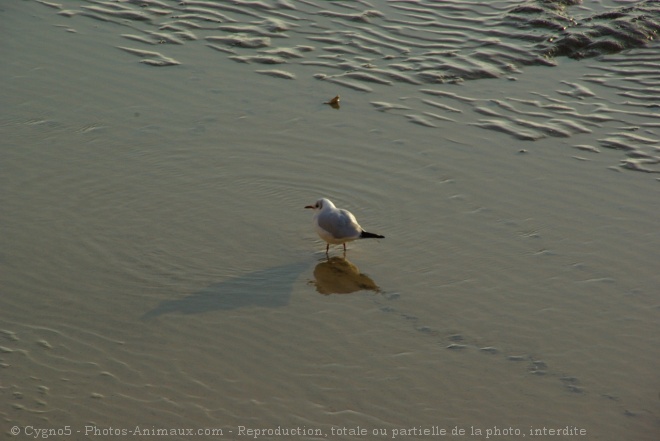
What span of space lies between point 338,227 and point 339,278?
445 millimetres

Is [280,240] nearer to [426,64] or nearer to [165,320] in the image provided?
[165,320]

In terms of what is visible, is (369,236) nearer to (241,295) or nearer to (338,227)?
(338,227)

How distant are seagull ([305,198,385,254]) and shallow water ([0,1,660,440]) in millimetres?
251

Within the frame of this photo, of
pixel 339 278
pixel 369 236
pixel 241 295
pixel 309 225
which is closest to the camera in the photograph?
pixel 241 295

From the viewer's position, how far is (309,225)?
352 inches

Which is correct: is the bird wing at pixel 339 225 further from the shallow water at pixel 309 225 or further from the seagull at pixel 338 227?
the shallow water at pixel 309 225

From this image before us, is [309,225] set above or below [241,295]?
above

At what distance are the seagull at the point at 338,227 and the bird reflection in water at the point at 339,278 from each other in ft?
0.66

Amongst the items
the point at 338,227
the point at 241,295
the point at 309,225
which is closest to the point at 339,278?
the point at 338,227

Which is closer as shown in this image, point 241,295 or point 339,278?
point 241,295

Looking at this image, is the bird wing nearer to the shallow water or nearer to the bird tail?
the bird tail

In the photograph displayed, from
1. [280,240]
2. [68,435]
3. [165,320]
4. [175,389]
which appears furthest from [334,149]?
[68,435]

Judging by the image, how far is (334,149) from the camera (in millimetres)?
10031

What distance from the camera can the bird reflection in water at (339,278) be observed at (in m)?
8.04
